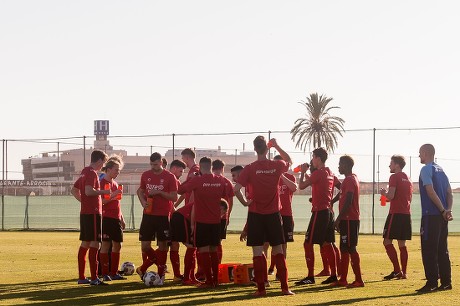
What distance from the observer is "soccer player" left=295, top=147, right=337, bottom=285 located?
15711mm

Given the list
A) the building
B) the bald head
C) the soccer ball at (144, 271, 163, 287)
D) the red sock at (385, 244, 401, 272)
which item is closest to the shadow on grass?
the soccer ball at (144, 271, 163, 287)

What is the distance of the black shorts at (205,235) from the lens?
15094 mm

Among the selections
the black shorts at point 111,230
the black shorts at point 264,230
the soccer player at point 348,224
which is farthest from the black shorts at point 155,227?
the soccer player at point 348,224

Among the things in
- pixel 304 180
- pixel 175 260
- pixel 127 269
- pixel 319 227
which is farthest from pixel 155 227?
pixel 319 227

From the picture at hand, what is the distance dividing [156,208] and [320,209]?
8.94ft

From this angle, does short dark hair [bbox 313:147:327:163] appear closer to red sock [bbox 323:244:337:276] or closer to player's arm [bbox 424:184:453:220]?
red sock [bbox 323:244:337:276]

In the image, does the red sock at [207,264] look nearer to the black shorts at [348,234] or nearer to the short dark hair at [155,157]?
the short dark hair at [155,157]

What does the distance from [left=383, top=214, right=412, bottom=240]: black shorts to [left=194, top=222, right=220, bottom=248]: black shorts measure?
3554 mm

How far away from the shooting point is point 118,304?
13.1 metres

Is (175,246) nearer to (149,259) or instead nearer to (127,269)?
(149,259)

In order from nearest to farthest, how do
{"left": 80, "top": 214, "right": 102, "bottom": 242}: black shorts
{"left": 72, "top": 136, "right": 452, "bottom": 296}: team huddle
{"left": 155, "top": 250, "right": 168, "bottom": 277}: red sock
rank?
{"left": 72, "top": 136, "right": 452, "bottom": 296}: team huddle
{"left": 80, "top": 214, "right": 102, "bottom": 242}: black shorts
{"left": 155, "top": 250, "right": 168, "bottom": 277}: red sock

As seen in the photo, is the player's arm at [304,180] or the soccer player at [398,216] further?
the soccer player at [398,216]

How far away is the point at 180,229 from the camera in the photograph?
631 inches

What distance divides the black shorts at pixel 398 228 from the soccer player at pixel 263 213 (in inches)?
141
